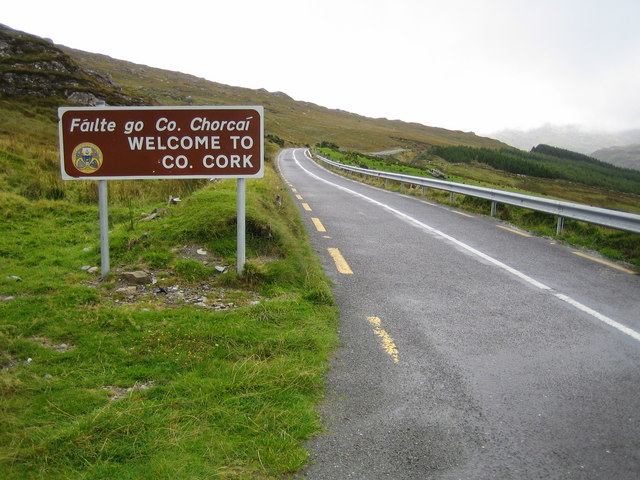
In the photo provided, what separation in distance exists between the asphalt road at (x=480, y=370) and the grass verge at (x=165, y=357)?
34cm

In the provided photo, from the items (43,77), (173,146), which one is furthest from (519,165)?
(173,146)

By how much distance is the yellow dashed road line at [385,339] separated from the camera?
13.0 feet

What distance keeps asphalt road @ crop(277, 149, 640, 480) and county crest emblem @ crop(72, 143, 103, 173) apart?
3227 mm

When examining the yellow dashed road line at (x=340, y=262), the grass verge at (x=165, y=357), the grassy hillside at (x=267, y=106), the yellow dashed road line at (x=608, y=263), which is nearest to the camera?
the grass verge at (x=165, y=357)

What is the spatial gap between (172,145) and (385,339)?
130 inches

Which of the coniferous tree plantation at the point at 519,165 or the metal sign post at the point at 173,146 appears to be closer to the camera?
the metal sign post at the point at 173,146

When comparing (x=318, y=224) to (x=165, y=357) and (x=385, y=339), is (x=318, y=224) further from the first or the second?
(x=165, y=357)

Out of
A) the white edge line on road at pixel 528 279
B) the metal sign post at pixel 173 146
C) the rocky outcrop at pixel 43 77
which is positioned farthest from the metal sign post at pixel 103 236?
the rocky outcrop at pixel 43 77

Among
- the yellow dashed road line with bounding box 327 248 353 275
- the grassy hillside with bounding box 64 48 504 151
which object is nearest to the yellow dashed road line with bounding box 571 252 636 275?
the yellow dashed road line with bounding box 327 248 353 275

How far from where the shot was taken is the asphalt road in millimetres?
2641

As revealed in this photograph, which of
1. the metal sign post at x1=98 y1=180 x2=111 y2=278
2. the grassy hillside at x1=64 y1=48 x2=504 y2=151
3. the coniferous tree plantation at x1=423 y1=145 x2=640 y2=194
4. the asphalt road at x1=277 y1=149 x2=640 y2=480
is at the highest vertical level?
the grassy hillside at x1=64 y1=48 x2=504 y2=151

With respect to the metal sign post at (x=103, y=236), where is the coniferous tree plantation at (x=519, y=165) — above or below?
above

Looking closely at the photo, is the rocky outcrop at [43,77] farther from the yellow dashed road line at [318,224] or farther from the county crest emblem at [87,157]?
the county crest emblem at [87,157]

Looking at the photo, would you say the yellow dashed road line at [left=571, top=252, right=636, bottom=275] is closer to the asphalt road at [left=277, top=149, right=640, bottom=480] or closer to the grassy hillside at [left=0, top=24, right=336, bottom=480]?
the asphalt road at [left=277, top=149, right=640, bottom=480]
